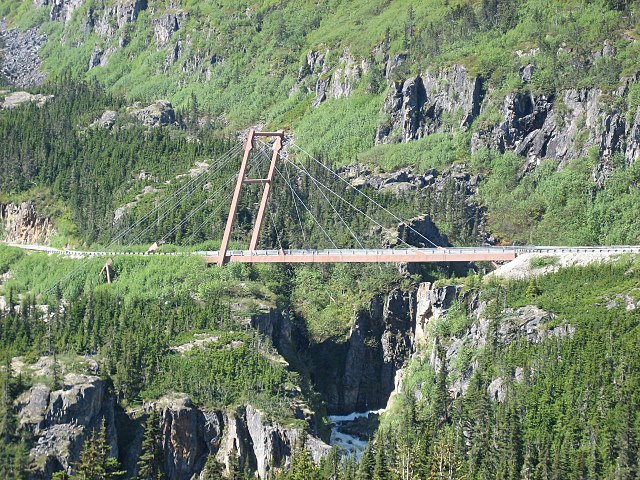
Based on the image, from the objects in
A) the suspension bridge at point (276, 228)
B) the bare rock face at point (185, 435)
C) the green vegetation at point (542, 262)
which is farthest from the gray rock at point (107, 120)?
the bare rock face at point (185, 435)

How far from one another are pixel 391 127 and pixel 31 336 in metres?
80.0

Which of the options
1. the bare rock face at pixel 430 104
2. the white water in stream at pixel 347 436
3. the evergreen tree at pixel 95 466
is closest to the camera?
the evergreen tree at pixel 95 466

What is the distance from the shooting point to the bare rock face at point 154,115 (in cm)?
19262

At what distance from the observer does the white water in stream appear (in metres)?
121

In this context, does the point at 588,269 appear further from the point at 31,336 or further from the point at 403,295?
the point at 31,336

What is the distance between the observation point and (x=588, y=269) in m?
124

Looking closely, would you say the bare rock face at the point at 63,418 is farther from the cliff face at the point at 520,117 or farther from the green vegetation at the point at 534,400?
the cliff face at the point at 520,117

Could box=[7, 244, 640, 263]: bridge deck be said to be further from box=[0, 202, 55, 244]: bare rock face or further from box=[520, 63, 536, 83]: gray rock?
box=[520, 63, 536, 83]: gray rock

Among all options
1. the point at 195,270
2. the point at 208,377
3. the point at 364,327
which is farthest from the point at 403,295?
the point at 208,377

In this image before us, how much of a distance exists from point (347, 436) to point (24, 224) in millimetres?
52437

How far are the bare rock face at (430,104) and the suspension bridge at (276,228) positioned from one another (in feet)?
49.5

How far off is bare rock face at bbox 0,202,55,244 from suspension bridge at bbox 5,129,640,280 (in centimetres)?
833

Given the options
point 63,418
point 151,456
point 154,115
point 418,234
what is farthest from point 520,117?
point 151,456

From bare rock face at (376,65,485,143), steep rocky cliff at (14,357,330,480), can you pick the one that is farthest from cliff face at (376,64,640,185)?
steep rocky cliff at (14,357,330,480)
